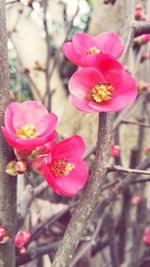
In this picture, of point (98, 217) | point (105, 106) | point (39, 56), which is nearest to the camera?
point (105, 106)

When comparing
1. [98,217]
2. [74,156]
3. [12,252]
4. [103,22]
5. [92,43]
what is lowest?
[98,217]

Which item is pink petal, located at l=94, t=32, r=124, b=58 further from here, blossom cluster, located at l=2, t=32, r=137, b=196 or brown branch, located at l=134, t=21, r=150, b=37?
brown branch, located at l=134, t=21, r=150, b=37

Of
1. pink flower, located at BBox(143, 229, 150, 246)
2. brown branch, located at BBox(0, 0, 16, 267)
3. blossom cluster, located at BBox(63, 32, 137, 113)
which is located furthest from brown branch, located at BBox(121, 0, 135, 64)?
pink flower, located at BBox(143, 229, 150, 246)

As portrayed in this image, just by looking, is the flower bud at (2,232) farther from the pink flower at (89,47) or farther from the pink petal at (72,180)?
the pink flower at (89,47)

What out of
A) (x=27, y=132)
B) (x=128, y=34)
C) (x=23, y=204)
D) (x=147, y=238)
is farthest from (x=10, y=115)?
(x=147, y=238)

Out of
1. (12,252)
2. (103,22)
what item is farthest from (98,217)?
(103,22)

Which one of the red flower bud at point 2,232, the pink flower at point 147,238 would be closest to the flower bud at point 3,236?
the red flower bud at point 2,232

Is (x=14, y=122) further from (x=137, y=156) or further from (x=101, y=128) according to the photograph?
(x=137, y=156)
